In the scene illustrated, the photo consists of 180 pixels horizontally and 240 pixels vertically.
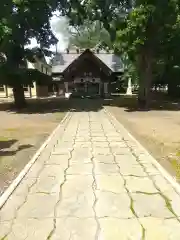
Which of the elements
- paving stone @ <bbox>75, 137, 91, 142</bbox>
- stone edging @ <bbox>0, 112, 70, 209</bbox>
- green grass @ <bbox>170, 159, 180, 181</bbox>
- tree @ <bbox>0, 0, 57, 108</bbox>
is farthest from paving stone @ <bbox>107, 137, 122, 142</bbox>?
tree @ <bbox>0, 0, 57, 108</bbox>

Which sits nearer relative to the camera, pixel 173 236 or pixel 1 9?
pixel 173 236

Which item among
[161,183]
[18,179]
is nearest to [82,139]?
[18,179]

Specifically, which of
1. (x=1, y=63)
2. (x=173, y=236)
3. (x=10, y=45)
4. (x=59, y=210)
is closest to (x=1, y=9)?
(x=10, y=45)

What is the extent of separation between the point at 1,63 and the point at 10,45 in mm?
1929

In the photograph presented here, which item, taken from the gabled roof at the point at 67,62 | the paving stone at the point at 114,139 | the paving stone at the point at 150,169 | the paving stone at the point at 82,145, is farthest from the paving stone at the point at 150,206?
the gabled roof at the point at 67,62

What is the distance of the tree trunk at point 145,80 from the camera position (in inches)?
1026

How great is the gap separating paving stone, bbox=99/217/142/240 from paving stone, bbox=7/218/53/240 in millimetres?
780

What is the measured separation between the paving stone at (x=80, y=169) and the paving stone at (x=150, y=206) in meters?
1.76

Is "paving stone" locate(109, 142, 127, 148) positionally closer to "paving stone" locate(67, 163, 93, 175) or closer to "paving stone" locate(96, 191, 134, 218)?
"paving stone" locate(67, 163, 93, 175)

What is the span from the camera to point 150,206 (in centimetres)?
545

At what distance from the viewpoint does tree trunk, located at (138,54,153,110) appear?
26.1 m

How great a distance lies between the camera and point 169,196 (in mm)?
5930

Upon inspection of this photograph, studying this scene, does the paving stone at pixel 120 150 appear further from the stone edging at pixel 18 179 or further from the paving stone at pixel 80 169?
the stone edging at pixel 18 179

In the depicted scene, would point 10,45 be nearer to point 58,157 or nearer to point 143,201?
point 58,157
